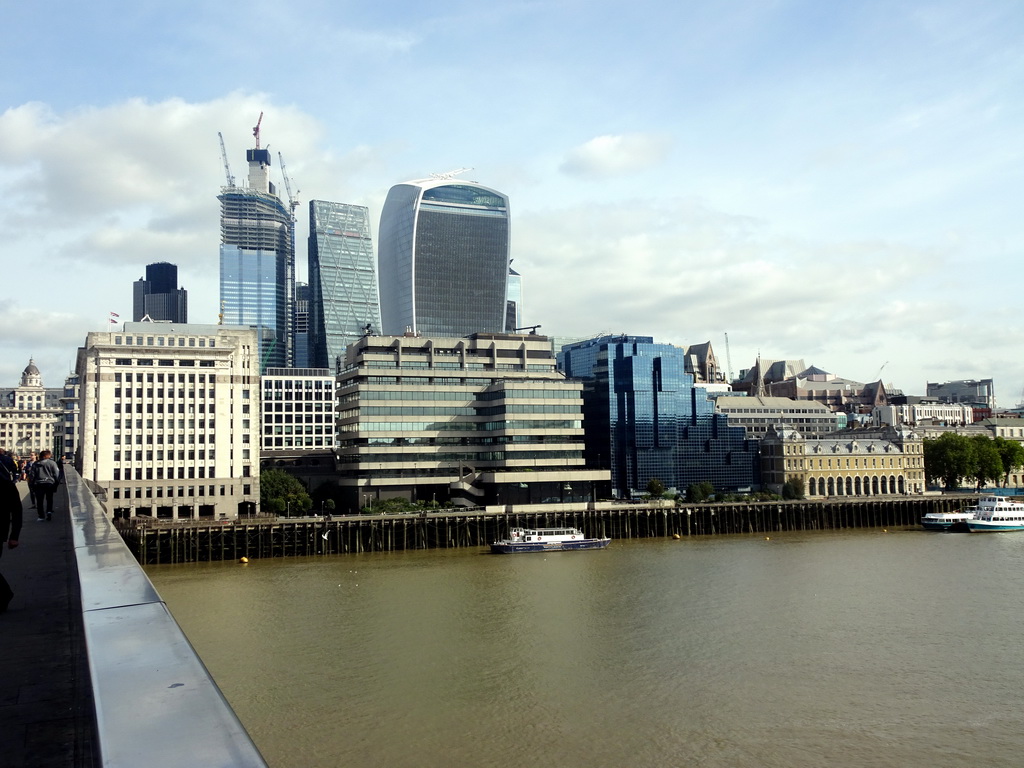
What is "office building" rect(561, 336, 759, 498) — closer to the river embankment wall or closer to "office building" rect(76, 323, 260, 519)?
the river embankment wall

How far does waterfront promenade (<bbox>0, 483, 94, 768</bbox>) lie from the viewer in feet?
25.6

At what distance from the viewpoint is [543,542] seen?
9875 centimetres

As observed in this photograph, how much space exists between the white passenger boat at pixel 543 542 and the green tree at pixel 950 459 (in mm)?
95688

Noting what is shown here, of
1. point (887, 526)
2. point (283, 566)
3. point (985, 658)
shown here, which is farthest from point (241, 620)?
point (887, 526)

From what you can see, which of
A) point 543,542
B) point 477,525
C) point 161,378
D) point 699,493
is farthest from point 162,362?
point 699,493

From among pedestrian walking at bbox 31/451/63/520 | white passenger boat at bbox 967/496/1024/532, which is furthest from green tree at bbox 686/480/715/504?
pedestrian walking at bbox 31/451/63/520

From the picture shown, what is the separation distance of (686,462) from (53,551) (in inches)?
5700

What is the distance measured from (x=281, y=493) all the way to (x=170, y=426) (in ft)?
58.1

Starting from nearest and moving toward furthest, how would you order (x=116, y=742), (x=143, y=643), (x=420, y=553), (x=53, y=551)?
(x=116, y=742)
(x=143, y=643)
(x=53, y=551)
(x=420, y=553)

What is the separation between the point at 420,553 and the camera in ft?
328

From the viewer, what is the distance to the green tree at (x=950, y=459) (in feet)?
549

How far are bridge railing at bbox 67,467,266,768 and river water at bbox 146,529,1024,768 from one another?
84.2 ft

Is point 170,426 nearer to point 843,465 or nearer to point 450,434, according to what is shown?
point 450,434

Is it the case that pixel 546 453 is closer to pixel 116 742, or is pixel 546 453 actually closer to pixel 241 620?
pixel 241 620
